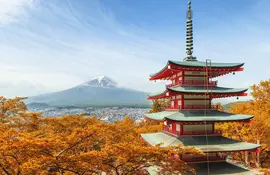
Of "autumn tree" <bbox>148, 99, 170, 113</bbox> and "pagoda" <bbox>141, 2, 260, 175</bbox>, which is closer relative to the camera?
"pagoda" <bbox>141, 2, 260, 175</bbox>

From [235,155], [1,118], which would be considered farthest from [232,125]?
[1,118]

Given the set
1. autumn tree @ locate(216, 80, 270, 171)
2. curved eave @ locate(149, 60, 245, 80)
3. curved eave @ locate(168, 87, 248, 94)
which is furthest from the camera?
autumn tree @ locate(216, 80, 270, 171)

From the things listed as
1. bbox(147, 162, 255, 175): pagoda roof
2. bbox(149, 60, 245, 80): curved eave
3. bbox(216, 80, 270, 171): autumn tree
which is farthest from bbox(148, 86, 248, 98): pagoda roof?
bbox(216, 80, 270, 171): autumn tree

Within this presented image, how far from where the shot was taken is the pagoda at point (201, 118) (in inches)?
563

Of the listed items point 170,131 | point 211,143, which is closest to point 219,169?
point 211,143

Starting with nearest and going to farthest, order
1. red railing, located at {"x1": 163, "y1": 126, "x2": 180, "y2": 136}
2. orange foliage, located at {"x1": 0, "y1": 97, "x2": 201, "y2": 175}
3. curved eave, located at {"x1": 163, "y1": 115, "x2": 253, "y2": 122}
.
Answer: orange foliage, located at {"x1": 0, "y1": 97, "x2": 201, "y2": 175}
curved eave, located at {"x1": 163, "y1": 115, "x2": 253, "y2": 122}
red railing, located at {"x1": 163, "y1": 126, "x2": 180, "y2": 136}

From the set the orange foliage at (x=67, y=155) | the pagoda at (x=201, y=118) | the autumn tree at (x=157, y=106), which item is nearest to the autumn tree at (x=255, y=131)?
the pagoda at (x=201, y=118)

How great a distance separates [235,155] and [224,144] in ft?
58.9

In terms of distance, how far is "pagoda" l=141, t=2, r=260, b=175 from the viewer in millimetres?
14297

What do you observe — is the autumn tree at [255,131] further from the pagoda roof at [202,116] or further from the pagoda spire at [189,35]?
the pagoda spire at [189,35]

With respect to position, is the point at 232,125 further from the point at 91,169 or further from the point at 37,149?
the point at 37,149

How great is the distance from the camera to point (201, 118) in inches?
583

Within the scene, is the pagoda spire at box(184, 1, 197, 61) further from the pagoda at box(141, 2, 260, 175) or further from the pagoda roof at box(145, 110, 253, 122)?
the pagoda roof at box(145, 110, 253, 122)

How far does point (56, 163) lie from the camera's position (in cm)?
905
